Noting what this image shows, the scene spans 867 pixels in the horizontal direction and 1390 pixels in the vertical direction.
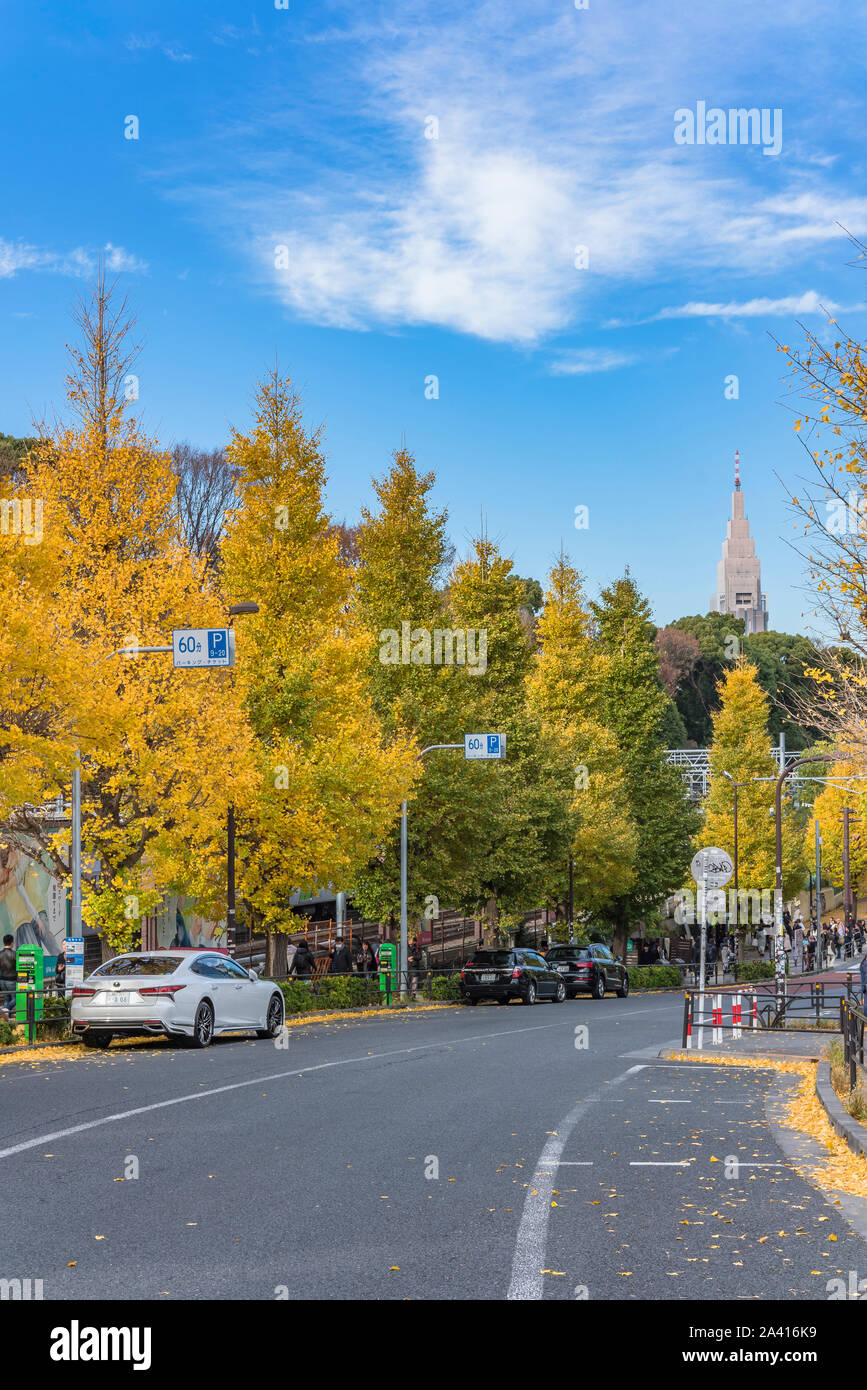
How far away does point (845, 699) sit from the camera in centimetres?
1590

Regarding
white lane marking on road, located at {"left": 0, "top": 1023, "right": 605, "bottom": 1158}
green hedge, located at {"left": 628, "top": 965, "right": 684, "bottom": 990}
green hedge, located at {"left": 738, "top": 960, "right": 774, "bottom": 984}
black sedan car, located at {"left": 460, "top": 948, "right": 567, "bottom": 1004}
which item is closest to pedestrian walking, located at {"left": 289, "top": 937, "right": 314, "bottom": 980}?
black sedan car, located at {"left": 460, "top": 948, "right": 567, "bottom": 1004}

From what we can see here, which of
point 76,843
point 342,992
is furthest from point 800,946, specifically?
point 76,843

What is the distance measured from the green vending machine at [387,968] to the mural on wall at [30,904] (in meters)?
7.95

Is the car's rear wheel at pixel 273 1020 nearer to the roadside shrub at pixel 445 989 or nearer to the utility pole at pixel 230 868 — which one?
the utility pole at pixel 230 868

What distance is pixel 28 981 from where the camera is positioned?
22750mm

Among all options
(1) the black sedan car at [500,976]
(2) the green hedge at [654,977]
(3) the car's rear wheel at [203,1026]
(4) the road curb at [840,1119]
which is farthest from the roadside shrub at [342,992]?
(2) the green hedge at [654,977]

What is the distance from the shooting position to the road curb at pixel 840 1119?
10.7 m

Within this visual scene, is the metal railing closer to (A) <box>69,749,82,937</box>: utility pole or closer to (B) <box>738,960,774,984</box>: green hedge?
(A) <box>69,749,82,937</box>: utility pole

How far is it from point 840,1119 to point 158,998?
10579 mm

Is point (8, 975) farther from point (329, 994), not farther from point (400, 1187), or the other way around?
point (400, 1187)

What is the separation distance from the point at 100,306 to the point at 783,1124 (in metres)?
21.4

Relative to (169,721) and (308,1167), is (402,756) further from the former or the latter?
(308,1167)

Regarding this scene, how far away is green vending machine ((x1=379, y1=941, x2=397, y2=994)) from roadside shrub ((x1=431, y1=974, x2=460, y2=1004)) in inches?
75.1

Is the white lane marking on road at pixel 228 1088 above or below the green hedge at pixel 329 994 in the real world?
above
